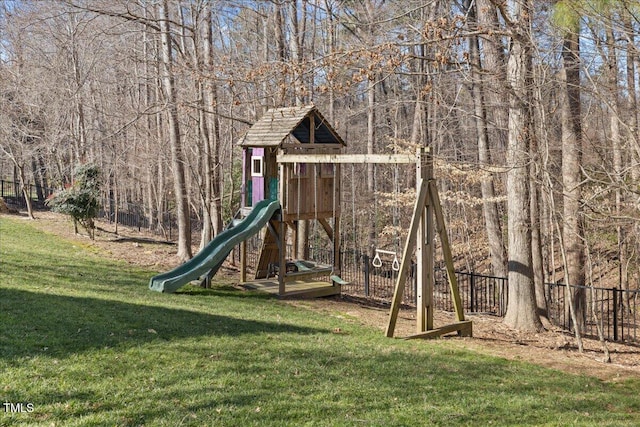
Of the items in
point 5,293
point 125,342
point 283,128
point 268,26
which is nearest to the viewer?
point 125,342

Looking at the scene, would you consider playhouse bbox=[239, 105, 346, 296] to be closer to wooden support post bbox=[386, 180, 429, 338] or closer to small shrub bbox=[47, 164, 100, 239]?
wooden support post bbox=[386, 180, 429, 338]

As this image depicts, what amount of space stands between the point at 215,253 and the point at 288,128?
3084 mm

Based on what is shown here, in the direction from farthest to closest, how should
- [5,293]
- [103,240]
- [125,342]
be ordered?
[103,240] < [5,293] < [125,342]

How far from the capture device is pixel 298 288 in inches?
547

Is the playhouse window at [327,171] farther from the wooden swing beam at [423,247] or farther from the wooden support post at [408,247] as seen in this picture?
the wooden support post at [408,247]

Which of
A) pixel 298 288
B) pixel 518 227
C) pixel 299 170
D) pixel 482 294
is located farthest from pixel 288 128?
pixel 482 294

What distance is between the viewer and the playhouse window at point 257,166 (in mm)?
14094

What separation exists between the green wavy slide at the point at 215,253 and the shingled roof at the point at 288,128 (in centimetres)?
136

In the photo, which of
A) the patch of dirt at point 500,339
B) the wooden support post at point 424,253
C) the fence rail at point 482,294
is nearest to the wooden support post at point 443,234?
the wooden support post at point 424,253

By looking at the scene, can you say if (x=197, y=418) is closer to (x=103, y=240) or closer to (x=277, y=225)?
(x=277, y=225)

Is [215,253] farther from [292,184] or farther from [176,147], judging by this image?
[176,147]

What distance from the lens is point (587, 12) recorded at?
7.89 meters

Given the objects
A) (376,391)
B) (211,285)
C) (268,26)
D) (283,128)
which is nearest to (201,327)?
(376,391)

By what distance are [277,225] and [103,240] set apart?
8.26 m
